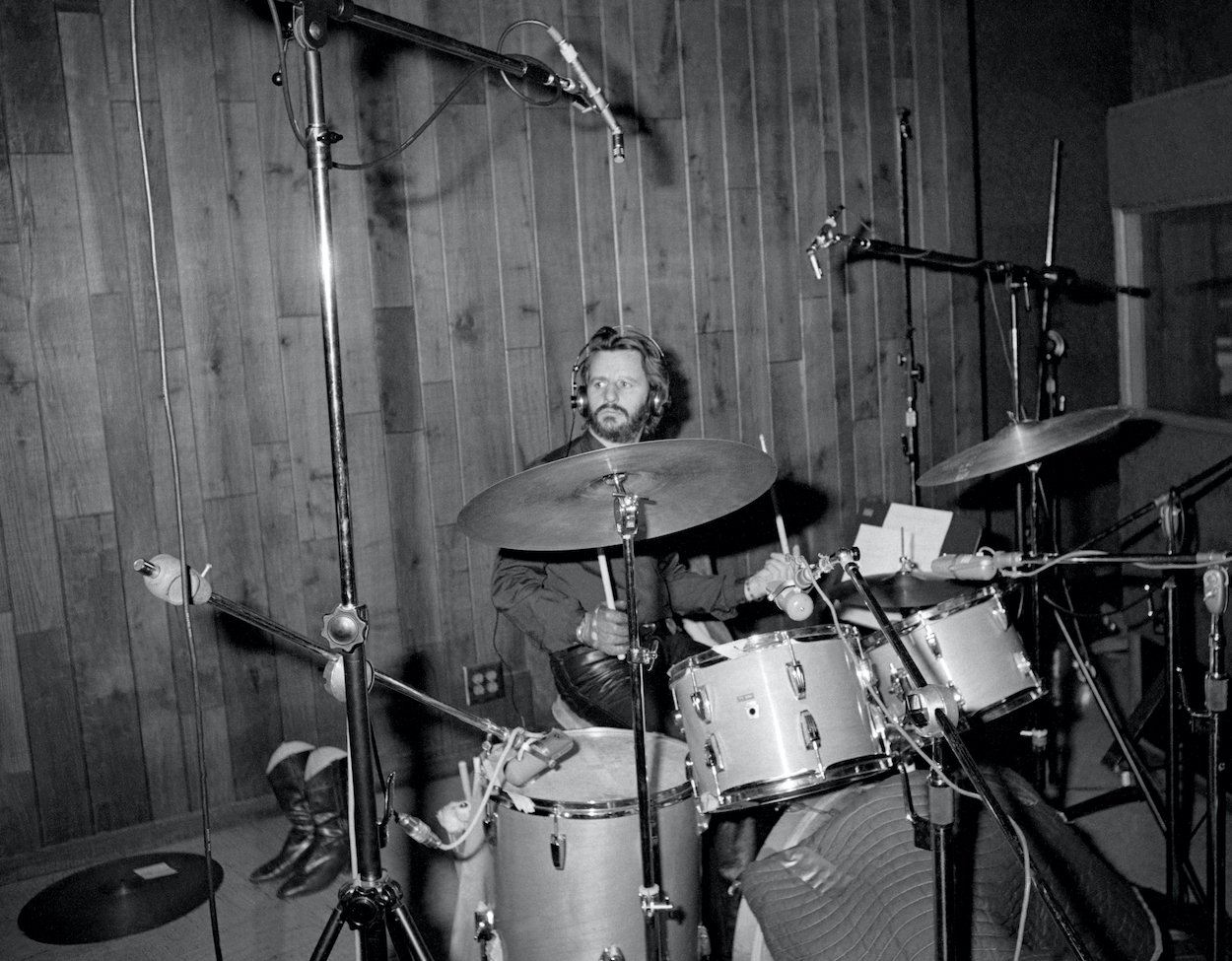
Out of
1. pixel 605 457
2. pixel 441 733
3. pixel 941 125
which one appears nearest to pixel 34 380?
pixel 441 733

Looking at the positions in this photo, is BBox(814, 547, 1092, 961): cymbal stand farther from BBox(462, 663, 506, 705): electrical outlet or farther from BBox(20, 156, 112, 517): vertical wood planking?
BBox(20, 156, 112, 517): vertical wood planking

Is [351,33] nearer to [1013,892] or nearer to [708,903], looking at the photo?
[708,903]

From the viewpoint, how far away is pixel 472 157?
11.0 ft

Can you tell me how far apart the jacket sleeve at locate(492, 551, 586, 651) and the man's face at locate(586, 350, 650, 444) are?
38 cm

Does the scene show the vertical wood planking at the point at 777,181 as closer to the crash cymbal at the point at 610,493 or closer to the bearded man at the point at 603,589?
the bearded man at the point at 603,589

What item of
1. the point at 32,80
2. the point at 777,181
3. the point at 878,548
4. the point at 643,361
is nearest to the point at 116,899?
the point at 643,361

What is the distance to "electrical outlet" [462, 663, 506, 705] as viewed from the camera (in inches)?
138

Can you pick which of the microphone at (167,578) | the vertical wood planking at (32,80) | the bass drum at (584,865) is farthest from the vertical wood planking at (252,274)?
the microphone at (167,578)

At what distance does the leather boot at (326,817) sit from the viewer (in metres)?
3.00

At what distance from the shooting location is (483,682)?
11.6 ft

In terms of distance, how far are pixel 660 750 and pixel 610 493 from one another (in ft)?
1.93

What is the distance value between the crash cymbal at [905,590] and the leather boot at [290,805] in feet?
4.78

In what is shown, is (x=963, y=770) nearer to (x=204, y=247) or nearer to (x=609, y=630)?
(x=609, y=630)

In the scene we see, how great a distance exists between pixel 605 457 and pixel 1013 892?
119cm
